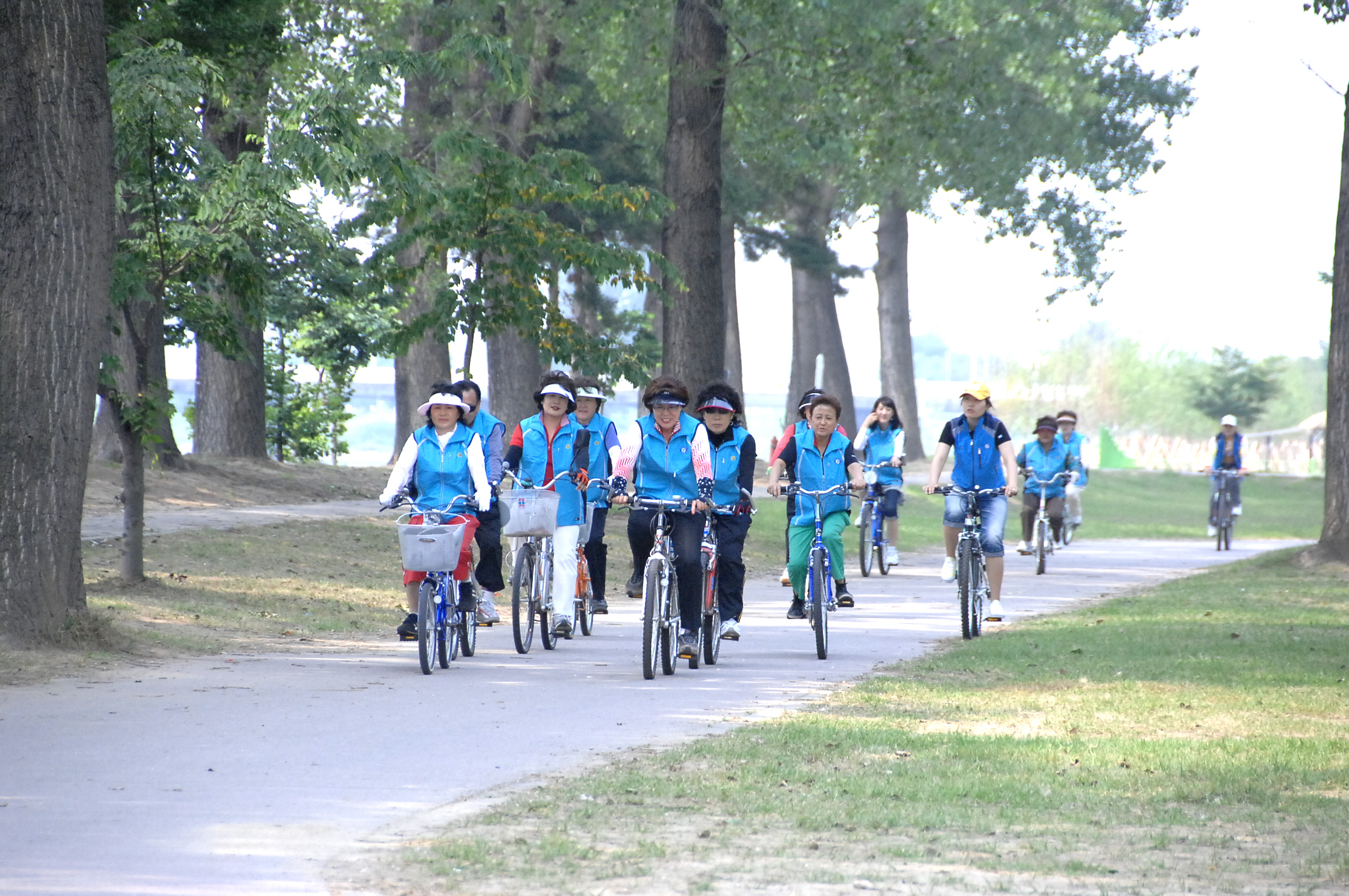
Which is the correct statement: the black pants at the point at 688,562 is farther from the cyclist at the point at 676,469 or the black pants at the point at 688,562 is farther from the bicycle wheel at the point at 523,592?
the bicycle wheel at the point at 523,592

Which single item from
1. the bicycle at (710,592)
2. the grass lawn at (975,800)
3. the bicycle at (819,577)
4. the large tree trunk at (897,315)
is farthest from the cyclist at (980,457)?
the large tree trunk at (897,315)

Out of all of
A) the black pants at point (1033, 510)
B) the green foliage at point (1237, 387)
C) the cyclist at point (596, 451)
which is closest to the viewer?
the cyclist at point (596, 451)

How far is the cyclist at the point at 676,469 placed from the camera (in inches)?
440

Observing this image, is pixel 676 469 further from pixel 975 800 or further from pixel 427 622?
pixel 975 800

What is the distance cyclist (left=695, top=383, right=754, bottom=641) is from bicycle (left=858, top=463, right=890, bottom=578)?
7.72m

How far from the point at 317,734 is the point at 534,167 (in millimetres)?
11933

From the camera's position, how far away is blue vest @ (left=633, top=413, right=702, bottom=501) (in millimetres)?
11250

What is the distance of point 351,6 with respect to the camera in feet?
95.7

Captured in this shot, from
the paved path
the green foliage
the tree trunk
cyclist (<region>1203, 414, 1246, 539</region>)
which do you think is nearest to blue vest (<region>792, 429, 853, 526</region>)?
the paved path

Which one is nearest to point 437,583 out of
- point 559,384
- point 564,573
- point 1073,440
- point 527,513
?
point 527,513

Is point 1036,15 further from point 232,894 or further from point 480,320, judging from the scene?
point 232,894

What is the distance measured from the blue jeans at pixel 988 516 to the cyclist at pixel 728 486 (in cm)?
231

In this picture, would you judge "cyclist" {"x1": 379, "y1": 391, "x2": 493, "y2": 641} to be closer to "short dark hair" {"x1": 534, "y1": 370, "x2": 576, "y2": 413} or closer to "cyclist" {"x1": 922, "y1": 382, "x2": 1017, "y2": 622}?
"short dark hair" {"x1": 534, "y1": 370, "x2": 576, "y2": 413}

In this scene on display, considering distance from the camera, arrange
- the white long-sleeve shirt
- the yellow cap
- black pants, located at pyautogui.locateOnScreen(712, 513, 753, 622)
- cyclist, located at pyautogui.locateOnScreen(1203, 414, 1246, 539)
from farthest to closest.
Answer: cyclist, located at pyautogui.locateOnScreen(1203, 414, 1246, 539) → the yellow cap → black pants, located at pyautogui.locateOnScreen(712, 513, 753, 622) → the white long-sleeve shirt
